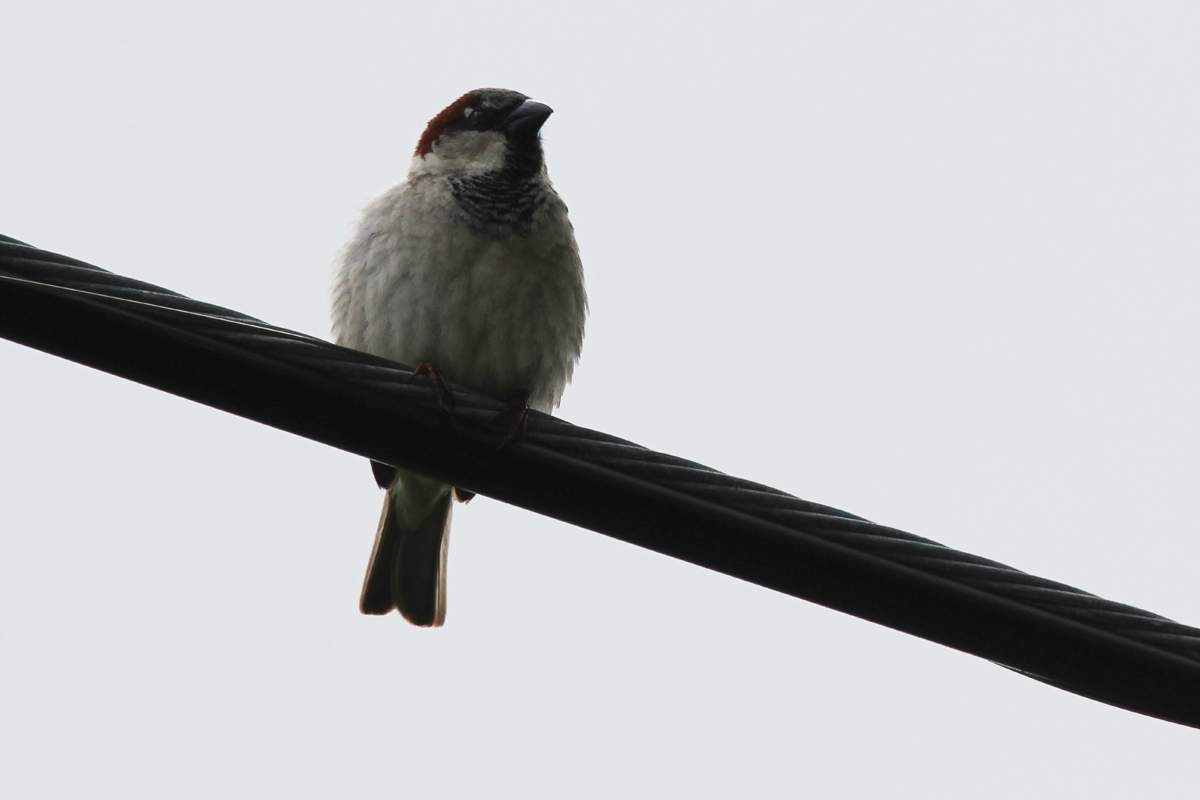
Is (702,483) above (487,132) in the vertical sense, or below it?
below

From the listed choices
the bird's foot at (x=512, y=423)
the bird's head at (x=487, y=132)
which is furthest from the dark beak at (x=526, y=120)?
the bird's foot at (x=512, y=423)

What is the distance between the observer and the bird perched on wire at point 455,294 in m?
3.21

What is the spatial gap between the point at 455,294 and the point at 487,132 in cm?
81

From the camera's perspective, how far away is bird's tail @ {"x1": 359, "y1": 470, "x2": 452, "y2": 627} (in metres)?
3.69

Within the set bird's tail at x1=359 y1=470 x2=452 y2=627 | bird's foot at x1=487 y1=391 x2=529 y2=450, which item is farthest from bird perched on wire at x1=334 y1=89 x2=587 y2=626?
bird's foot at x1=487 y1=391 x2=529 y2=450

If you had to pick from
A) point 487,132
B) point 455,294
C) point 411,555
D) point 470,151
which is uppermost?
point 487,132

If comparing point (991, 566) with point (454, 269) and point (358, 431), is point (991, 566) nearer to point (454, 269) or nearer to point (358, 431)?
point (358, 431)

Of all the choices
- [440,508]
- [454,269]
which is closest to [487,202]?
[454,269]

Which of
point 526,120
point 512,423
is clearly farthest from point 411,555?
point 512,423

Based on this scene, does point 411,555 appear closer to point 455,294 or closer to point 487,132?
point 455,294

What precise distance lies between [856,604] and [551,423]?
51 centimetres

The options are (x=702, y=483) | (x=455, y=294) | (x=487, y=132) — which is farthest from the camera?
(x=487, y=132)

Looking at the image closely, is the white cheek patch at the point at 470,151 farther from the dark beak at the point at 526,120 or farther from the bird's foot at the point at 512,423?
the bird's foot at the point at 512,423

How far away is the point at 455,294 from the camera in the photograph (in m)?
Answer: 3.20
